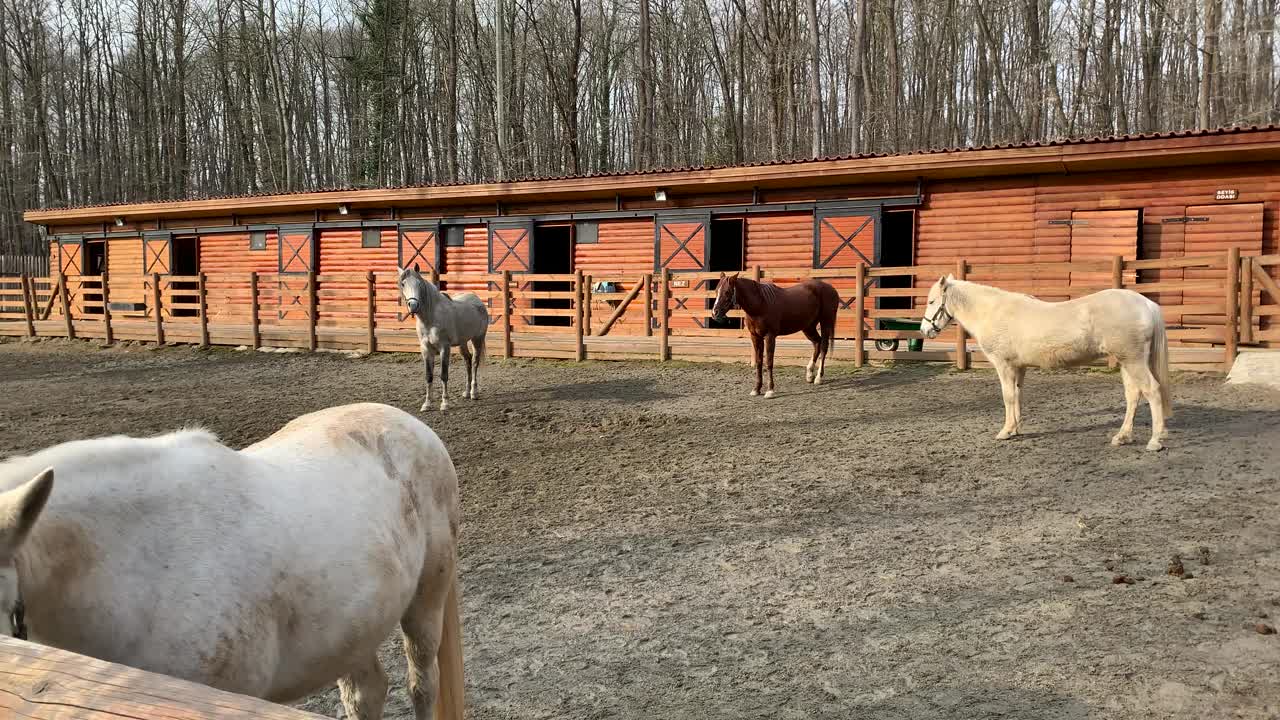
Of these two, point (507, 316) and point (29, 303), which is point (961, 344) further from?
point (29, 303)

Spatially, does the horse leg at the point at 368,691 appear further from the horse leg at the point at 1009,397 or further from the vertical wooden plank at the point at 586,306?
the vertical wooden plank at the point at 586,306

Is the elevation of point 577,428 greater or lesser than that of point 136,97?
lesser

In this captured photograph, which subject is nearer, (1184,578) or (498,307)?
(1184,578)

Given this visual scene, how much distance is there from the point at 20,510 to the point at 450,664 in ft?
4.85

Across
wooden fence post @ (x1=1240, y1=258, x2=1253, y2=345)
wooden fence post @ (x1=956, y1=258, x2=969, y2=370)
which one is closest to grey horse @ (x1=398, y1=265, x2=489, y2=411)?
wooden fence post @ (x1=956, y1=258, x2=969, y2=370)

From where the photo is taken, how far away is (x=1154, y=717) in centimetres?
274

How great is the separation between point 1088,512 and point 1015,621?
1860 millimetres

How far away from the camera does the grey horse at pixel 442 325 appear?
9977 mm

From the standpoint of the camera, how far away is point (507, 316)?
13.6 meters

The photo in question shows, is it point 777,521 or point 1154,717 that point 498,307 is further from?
point 1154,717

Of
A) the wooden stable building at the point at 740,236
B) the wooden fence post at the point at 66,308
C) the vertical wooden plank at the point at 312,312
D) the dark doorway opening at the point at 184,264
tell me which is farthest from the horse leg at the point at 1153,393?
the dark doorway opening at the point at 184,264

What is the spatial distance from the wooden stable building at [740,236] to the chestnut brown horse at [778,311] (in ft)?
2.49

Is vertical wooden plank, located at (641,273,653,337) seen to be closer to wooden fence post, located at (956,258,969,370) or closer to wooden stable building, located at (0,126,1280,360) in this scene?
wooden stable building, located at (0,126,1280,360)

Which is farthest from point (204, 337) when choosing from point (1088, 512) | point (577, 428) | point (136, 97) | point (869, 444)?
point (136, 97)
